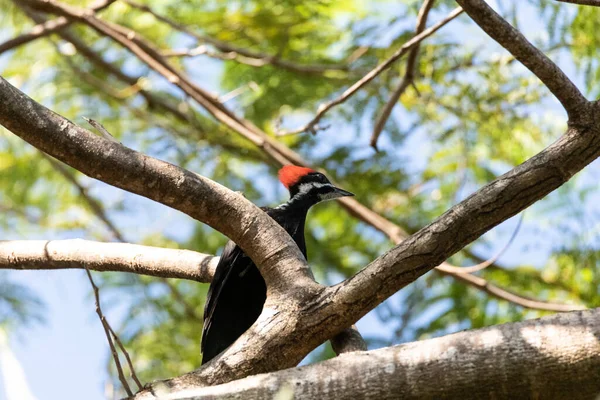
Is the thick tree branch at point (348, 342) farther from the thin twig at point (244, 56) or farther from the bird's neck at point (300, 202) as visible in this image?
the thin twig at point (244, 56)

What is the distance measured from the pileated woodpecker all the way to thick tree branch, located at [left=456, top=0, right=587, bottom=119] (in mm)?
1603

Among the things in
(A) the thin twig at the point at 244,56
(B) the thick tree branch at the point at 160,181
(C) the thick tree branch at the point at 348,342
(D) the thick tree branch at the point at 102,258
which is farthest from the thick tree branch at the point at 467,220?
(A) the thin twig at the point at 244,56

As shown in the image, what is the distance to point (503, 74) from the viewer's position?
5352mm

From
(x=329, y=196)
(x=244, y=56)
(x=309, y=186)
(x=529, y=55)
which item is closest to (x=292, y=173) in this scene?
(x=309, y=186)

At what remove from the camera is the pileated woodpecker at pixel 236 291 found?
373 centimetres

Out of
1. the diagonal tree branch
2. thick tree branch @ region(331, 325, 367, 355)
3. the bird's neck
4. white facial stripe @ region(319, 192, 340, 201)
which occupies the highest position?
the diagonal tree branch

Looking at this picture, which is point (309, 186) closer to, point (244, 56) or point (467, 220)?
point (244, 56)

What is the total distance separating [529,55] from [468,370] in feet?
3.51

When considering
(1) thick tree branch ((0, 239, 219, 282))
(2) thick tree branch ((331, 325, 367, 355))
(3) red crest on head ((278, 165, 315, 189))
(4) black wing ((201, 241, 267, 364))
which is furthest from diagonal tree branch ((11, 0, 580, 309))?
(2) thick tree branch ((331, 325, 367, 355))

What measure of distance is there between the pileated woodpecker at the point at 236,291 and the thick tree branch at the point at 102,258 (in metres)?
0.19

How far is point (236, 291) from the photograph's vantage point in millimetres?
3992

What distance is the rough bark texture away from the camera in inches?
76.4

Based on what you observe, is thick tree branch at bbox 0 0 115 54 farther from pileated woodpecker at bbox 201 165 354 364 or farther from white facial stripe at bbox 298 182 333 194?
pileated woodpecker at bbox 201 165 354 364

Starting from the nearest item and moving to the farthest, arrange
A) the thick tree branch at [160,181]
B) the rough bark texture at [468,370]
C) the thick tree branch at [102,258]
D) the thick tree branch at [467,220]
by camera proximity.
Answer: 1. the rough bark texture at [468,370]
2. the thick tree branch at [467,220]
3. the thick tree branch at [160,181]
4. the thick tree branch at [102,258]
